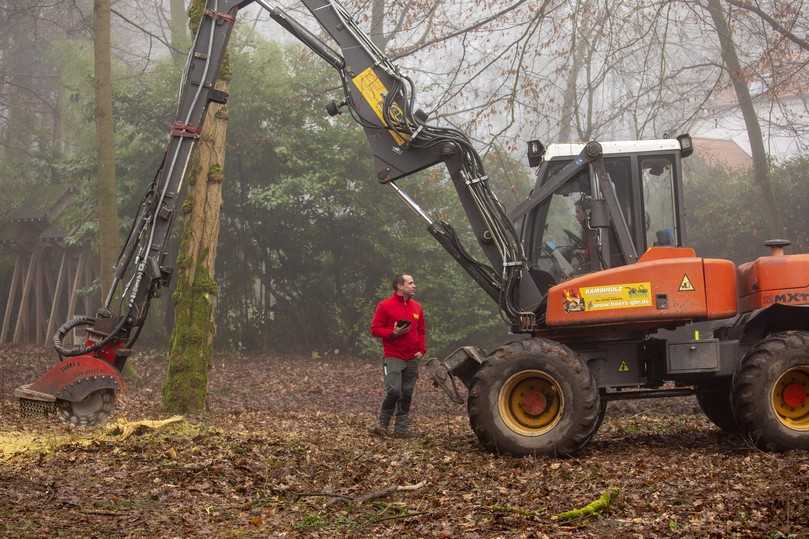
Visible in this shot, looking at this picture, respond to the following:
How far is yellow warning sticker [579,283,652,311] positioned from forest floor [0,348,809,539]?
1.34m

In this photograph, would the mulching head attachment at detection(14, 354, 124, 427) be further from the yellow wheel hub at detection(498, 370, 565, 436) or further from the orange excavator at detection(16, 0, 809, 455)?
the yellow wheel hub at detection(498, 370, 565, 436)


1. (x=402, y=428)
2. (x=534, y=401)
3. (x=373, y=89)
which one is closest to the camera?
(x=534, y=401)

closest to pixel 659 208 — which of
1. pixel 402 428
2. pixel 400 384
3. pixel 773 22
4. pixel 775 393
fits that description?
pixel 775 393

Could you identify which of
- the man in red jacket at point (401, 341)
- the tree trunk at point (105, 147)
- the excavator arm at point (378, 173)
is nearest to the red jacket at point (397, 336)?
the man in red jacket at point (401, 341)

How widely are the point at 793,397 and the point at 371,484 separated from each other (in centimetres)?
398

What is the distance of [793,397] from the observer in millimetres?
9625

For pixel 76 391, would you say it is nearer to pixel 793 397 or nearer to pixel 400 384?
pixel 400 384

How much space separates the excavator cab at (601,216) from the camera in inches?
392

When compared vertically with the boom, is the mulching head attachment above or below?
below

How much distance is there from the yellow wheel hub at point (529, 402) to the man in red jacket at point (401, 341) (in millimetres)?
1875

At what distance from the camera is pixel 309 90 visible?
75.0 ft

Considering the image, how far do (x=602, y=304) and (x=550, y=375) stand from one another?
2.57 ft

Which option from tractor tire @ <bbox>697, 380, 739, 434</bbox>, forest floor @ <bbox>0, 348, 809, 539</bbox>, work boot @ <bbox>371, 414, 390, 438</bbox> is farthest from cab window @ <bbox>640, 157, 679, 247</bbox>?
work boot @ <bbox>371, 414, 390, 438</bbox>

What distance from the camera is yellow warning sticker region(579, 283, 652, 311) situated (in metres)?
9.48
